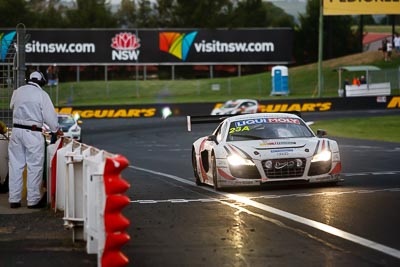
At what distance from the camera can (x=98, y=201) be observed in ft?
24.3

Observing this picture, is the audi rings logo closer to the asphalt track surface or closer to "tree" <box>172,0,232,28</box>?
the asphalt track surface

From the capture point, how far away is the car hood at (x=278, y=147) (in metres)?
14.4

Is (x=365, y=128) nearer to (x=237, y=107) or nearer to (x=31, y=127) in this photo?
(x=237, y=107)

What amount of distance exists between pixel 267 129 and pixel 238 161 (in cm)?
141

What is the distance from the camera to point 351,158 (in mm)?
22500

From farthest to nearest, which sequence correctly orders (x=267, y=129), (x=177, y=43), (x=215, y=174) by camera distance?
1. (x=177, y=43)
2. (x=267, y=129)
3. (x=215, y=174)

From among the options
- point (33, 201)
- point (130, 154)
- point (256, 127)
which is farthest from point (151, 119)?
point (33, 201)

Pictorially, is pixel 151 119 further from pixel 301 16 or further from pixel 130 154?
pixel 301 16

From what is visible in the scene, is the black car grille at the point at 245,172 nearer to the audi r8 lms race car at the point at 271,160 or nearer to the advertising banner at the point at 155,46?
the audi r8 lms race car at the point at 271,160

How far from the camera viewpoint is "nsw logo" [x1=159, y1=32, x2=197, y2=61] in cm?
7656

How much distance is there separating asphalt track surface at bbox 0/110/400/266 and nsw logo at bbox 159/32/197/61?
196ft

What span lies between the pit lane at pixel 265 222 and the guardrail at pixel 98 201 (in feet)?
1.92

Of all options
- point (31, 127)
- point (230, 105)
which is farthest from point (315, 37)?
point (31, 127)

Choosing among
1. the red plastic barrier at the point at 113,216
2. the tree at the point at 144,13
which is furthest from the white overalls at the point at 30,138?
the tree at the point at 144,13
